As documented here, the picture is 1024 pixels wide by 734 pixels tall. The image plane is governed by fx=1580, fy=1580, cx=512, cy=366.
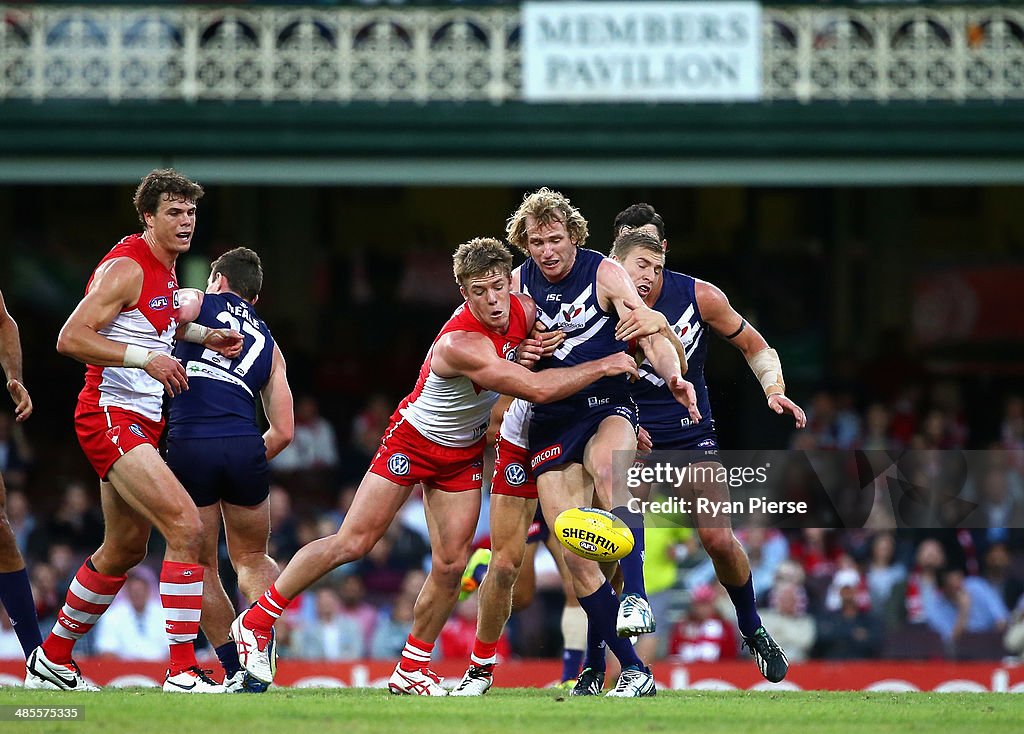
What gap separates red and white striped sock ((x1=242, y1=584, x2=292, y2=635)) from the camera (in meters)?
8.96

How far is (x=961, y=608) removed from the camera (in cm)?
1534

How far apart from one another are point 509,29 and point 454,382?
8766 mm

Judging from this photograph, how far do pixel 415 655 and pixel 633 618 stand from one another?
1.55m

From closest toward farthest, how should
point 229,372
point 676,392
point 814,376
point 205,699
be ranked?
point 205,699
point 676,392
point 229,372
point 814,376

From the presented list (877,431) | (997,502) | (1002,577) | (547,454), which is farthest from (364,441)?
(547,454)

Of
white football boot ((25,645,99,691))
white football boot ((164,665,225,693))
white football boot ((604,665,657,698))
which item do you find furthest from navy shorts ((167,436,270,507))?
white football boot ((604,665,657,698))

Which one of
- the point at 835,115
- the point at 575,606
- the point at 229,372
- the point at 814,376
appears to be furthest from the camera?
the point at 814,376

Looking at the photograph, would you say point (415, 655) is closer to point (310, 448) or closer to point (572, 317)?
point (572, 317)

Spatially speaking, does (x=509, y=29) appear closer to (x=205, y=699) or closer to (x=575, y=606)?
(x=575, y=606)

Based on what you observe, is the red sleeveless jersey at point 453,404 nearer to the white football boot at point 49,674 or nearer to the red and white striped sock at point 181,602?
the red and white striped sock at point 181,602

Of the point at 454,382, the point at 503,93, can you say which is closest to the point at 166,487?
the point at 454,382

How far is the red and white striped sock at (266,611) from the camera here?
8.96 metres

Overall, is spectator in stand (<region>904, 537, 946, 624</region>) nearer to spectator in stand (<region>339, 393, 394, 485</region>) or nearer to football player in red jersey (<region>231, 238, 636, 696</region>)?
spectator in stand (<region>339, 393, 394, 485</region>)

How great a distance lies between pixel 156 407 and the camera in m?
9.15
